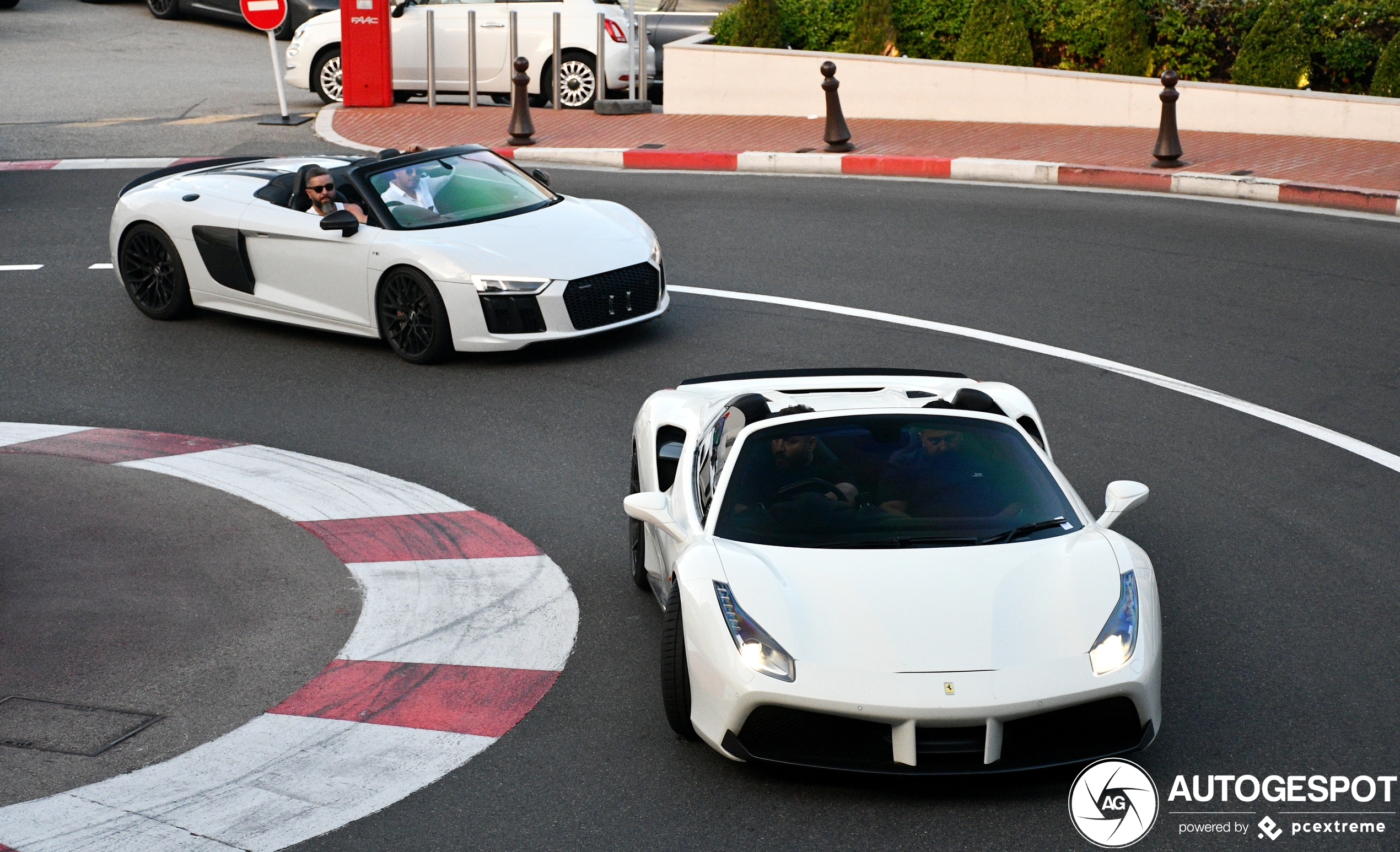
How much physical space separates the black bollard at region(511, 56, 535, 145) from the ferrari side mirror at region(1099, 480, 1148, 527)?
13.2m

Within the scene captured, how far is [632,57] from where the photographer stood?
1994 cm

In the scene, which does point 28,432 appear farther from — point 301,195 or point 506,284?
point 506,284

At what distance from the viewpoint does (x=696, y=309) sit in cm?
1155

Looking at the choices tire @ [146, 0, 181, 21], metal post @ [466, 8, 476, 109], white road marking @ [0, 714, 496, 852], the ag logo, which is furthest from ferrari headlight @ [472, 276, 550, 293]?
tire @ [146, 0, 181, 21]

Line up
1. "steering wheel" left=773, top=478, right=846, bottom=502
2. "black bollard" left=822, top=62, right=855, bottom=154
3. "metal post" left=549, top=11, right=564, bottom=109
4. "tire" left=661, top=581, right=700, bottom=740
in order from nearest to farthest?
"tire" left=661, top=581, right=700, bottom=740 < "steering wheel" left=773, top=478, right=846, bottom=502 < "black bollard" left=822, top=62, right=855, bottom=154 < "metal post" left=549, top=11, right=564, bottom=109

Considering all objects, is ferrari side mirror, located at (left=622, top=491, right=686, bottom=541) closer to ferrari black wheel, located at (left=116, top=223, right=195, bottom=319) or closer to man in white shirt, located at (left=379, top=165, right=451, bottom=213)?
man in white shirt, located at (left=379, top=165, right=451, bottom=213)

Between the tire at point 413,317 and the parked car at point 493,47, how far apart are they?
10416mm

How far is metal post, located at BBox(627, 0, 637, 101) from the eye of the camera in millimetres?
19516

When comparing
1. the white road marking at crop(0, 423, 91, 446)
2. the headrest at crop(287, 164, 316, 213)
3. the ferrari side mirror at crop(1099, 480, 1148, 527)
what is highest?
the headrest at crop(287, 164, 316, 213)

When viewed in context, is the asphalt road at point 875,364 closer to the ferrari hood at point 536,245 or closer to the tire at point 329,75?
the ferrari hood at point 536,245

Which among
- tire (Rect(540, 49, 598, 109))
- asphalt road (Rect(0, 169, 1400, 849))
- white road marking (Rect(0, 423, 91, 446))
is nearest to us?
asphalt road (Rect(0, 169, 1400, 849))

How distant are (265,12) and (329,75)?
1.42m

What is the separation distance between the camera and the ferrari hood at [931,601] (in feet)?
A: 15.7

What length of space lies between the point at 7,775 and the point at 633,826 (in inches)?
85.0
